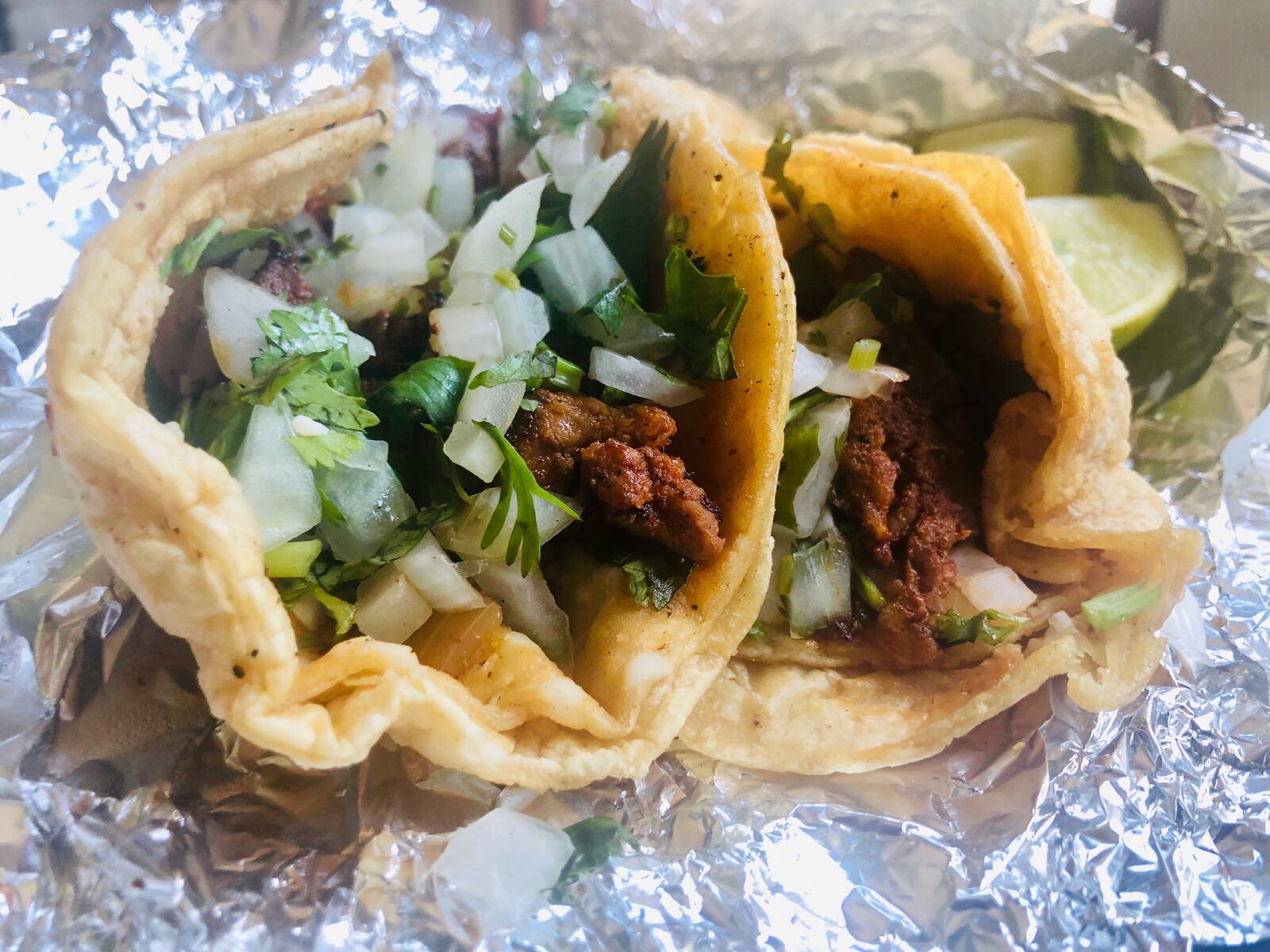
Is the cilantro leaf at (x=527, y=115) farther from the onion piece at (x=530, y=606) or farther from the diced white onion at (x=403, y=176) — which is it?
the onion piece at (x=530, y=606)

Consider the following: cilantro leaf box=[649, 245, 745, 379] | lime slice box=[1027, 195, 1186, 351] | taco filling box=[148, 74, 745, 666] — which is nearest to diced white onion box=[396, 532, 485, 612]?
taco filling box=[148, 74, 745, 666]

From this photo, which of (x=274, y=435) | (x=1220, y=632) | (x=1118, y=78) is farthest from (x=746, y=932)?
(x=1118, y=78)

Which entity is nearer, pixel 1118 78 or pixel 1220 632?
pixel 1220 632

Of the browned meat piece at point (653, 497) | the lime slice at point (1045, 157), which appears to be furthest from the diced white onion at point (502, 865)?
the lime slice at point (1045, 157)

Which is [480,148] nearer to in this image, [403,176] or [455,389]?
[403,176]

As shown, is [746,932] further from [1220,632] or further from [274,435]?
[1220,632]

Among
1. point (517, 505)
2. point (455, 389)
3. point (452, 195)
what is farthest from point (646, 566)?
point (452, 195)
